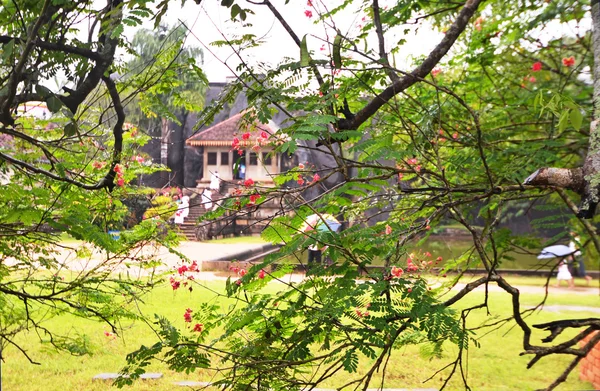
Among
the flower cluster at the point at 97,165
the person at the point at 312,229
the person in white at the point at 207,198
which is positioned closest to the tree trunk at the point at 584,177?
the person at the point at 312,229

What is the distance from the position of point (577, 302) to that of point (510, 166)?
2.31 meters

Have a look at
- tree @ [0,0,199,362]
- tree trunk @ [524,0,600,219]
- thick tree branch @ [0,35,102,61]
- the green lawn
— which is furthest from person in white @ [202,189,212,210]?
tree trunk @ [524,0,600,219]

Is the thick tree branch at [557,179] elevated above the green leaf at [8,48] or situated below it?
below

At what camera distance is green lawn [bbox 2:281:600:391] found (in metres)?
1.50

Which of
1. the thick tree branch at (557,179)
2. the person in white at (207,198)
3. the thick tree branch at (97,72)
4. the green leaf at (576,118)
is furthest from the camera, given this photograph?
the thick tree branch at (97,72)

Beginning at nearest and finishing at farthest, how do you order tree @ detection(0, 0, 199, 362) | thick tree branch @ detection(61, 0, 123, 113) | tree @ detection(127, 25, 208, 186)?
tree @ detection(0, 0, 199, 362), thick tree branch @ detection(61, 0, 123, 113), tree @ detection(127, 25, 208, 186)

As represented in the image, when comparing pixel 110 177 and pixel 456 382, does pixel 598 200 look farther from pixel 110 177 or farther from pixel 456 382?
pixel 456 382

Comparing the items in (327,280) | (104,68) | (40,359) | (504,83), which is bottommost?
(40,359)

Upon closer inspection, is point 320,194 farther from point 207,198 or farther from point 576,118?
point 576,118

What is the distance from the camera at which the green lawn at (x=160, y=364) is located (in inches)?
58.9

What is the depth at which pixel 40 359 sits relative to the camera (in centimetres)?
163

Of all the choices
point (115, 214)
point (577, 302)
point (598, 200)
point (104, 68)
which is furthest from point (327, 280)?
point (577, 302)

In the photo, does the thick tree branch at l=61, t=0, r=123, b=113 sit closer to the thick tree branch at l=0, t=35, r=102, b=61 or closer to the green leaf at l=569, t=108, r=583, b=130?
the thick tree branch at l=0, t=35, r=102, b=61

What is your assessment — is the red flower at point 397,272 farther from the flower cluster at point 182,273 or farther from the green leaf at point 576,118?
the flower cluster at point 182,273
